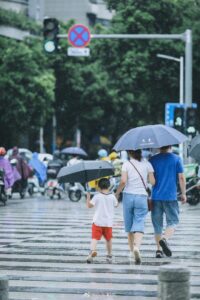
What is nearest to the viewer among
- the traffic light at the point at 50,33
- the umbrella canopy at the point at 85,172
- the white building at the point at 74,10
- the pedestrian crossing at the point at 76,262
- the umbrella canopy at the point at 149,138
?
the pedestrian crossing at the point at 76,262

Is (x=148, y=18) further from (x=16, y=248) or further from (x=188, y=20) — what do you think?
(x=16, y=248)

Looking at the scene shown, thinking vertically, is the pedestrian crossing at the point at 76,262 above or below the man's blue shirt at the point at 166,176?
below

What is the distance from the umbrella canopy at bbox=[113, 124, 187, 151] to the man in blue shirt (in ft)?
0.59

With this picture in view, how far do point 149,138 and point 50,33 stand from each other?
39.5 feet

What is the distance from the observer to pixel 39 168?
38781mm

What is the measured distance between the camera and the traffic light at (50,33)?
25.7 m

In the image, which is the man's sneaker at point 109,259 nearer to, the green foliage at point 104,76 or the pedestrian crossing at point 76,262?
the pedestrian crossing at point 76,262

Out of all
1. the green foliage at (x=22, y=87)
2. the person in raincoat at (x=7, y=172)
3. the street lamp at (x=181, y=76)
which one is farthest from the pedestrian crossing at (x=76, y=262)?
the green foliage at (x=22, y=87)

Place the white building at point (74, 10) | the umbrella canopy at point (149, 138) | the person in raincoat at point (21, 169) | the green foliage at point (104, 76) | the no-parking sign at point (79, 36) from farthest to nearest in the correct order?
the white building at point (74, 10) → the green foliage at point (104, 76) → the person in raincoat at point (21, 169) → the no-parking sign at point (79, 36) → the umbrella canopy at point (149, 138)

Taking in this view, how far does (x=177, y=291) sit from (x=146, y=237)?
9258 mm

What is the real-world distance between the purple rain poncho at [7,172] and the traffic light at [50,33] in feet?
18.5

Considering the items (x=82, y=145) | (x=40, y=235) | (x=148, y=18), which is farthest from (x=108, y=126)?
(x=40, y=235)

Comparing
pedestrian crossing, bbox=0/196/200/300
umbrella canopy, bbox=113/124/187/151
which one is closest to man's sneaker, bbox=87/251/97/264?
pedestrian crossing, bbox=0/196/200/300

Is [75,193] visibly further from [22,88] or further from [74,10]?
[74,10]
